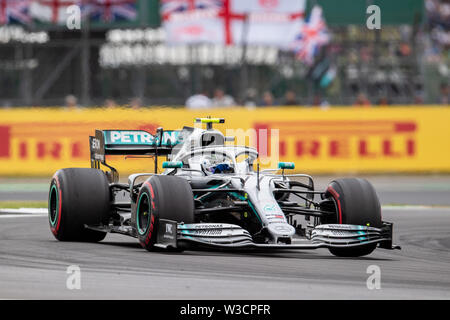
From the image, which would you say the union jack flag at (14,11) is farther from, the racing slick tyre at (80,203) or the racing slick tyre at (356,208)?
the racing slick tyre at (356,208)

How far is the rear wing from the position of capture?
1355cm

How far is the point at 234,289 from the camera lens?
873 cm

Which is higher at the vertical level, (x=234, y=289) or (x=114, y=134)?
(x=114, y=134)

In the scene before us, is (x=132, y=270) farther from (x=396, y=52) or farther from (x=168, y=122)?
(x=396, y=52)

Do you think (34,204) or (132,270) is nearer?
(132,270)

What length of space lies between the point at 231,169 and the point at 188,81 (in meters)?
17.9

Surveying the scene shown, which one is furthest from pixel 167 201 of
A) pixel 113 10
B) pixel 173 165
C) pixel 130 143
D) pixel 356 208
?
pixel 113 10

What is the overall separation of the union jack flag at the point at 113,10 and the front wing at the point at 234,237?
59.6 ft

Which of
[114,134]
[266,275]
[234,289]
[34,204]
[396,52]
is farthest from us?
[396,52]

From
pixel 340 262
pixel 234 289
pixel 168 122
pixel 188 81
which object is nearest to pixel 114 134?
pixel 340 262

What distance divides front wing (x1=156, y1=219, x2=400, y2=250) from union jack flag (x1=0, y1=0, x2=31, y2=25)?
18.3m

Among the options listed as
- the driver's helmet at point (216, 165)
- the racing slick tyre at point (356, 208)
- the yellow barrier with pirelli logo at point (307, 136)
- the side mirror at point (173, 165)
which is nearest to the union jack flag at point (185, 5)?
the yellow barrier with pirelli logo at point (307, 136)

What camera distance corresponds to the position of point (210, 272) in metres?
9.72

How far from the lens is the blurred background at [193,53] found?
2806 cm
